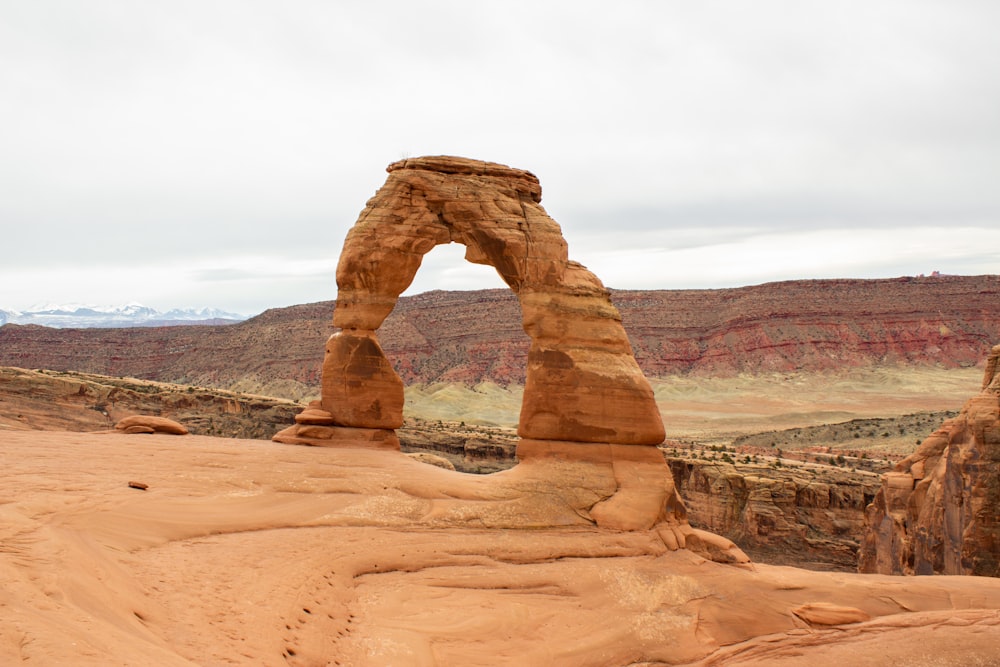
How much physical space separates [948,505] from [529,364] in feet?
32.8

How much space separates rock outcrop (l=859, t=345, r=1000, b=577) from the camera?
54.3 ft

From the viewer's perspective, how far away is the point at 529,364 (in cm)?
1736

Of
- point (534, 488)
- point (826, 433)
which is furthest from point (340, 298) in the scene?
point (826, 433)

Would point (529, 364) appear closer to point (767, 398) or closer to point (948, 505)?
point (948, 505)

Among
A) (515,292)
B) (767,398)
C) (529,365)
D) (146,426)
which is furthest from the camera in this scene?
(767,398)

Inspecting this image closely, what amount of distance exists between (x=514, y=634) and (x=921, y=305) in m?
104

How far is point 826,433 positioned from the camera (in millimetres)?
55469

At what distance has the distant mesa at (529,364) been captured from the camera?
16.0 m

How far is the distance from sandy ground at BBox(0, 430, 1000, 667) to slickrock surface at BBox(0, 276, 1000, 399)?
7209cm

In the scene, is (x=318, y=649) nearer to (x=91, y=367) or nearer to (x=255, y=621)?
(x=255, y=621)

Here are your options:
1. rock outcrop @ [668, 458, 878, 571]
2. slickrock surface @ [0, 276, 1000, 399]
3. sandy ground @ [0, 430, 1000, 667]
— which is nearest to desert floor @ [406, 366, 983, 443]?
slickrock surface @ [0, 276, 1000, 399]

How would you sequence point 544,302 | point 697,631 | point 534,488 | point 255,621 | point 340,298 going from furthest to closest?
point 340,298 → point 544,302 → point 534,488 → point 697,631 → point 255,621

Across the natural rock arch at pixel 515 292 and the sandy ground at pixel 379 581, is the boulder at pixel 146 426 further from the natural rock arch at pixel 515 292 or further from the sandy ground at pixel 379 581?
the natural rock arch at pixel 515 292

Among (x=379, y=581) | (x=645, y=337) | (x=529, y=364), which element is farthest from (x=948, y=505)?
(x=645, y=337)
